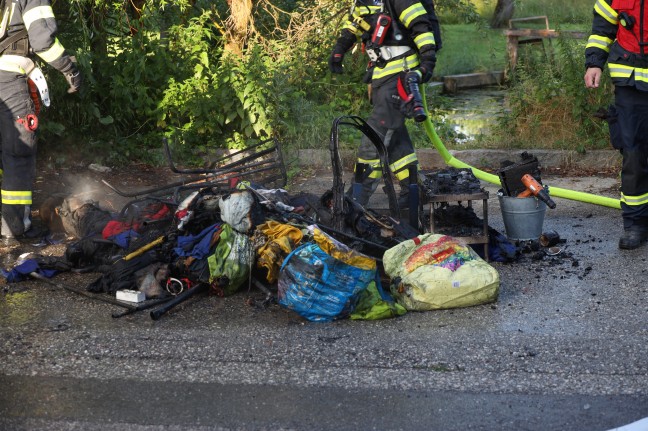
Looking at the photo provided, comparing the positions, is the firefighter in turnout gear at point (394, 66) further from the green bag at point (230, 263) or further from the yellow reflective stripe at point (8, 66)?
the yellow reflective stripe at point (8, 66)

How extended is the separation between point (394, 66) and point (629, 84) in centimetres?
177

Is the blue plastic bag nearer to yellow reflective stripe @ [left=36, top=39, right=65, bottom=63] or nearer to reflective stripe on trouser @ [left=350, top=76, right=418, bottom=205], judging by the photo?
reflective stripe on trouser @ [left=350, top=76, right=418, bottom=205]

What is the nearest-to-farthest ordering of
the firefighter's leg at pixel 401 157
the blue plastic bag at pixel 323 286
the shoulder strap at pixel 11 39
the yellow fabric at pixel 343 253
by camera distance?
the blue plastic bag at pixel 323 286 < the yellow fabric at pixel 343 253 < the firefighter's leg at pixel 401 157 < the shoulder strap at pixel 11 39

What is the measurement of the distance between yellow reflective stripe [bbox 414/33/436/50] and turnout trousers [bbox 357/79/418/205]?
36cm

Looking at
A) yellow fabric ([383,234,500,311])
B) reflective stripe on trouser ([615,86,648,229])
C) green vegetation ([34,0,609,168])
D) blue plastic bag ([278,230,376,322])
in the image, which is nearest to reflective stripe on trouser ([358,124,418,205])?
reflective stripe on trouser ([615,86,648,229])

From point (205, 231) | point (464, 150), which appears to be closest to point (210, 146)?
point (464, 150)

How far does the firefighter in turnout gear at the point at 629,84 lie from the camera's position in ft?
21.5

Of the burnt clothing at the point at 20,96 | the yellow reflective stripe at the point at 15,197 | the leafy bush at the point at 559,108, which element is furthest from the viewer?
the leafy bush at the point at 559,108

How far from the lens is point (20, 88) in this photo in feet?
24.4

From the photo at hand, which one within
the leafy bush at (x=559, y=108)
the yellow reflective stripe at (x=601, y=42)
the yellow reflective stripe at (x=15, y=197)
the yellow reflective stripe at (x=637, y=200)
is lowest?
the leafy bush at (x=559, y=108)

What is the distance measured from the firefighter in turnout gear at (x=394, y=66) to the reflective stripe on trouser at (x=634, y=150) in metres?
1.48

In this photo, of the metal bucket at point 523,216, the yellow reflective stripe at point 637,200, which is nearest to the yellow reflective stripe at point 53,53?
the metal bucket at point 523,216

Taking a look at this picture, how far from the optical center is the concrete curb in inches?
371

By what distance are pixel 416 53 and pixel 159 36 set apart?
4404mm
